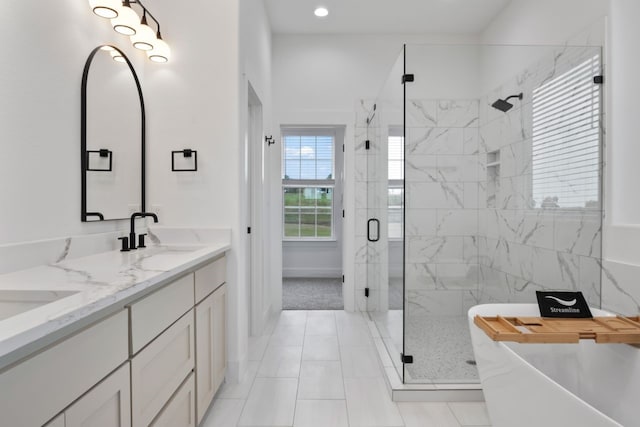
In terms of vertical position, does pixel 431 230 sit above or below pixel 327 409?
above

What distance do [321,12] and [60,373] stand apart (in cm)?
366

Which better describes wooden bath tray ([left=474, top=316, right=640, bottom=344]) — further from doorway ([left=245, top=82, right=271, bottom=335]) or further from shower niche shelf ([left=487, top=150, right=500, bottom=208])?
doorway ([left=245, top=82, right=271, bottom=335])

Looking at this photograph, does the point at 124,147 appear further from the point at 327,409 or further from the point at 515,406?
the point at 515,406

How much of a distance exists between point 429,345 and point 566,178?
1.55 meters

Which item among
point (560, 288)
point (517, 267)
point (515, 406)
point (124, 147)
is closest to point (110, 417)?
point (515, 406)

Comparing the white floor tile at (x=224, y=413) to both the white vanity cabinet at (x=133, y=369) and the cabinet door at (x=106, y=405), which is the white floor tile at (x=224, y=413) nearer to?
the white vanity cabinet at (x=133, y=369)

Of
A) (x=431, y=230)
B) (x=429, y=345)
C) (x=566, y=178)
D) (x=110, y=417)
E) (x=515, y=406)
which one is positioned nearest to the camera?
(x=110, y=417)

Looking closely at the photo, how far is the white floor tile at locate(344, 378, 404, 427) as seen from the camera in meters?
1.89

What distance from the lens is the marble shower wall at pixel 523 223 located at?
2217 mm

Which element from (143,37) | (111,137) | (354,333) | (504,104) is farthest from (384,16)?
(354,333)

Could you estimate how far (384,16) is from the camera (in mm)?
3637

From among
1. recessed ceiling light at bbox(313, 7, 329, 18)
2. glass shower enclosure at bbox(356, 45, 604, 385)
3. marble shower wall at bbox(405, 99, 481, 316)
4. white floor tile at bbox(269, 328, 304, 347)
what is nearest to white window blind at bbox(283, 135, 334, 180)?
glass shower enclosure at bbox(356, 45, 604, 385)

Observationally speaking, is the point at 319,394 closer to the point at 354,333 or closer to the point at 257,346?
the point at 257,346

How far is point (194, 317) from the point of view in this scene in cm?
169
